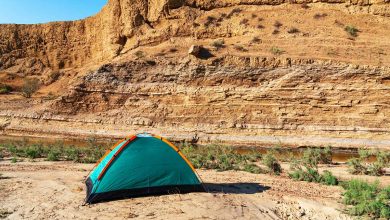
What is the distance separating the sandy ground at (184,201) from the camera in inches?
217

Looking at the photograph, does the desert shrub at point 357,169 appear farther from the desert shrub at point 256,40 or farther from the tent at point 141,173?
the desert shrub at point 256,40

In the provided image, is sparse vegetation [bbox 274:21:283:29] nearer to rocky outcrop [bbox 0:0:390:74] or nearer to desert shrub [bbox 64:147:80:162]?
rocky outcrop [bbox 0:0:390:74]

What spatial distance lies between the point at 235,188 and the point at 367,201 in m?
2.89

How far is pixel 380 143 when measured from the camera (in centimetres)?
1967

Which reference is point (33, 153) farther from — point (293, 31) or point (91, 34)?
point (91, 34)

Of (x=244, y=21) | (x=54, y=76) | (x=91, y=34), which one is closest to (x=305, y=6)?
(x=244, y=21)


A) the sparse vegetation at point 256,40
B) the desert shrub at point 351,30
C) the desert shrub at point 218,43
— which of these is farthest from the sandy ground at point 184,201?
the desert shrub at point 351,30

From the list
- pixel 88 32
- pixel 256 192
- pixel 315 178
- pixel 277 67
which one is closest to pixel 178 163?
pixel 256 192

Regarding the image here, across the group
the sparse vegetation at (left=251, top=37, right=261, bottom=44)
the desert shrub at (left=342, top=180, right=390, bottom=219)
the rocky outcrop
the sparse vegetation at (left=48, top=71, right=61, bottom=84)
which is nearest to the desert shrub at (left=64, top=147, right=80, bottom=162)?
the desert shrub at (left=342, top=180, right=390, bottom=219)

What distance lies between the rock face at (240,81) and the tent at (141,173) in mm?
14735

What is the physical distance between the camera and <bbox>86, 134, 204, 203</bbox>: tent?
6363mm

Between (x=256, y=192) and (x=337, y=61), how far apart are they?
19448 mm

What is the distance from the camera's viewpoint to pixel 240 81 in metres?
24.7

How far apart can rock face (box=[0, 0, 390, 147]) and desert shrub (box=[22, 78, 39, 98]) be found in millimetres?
5394
